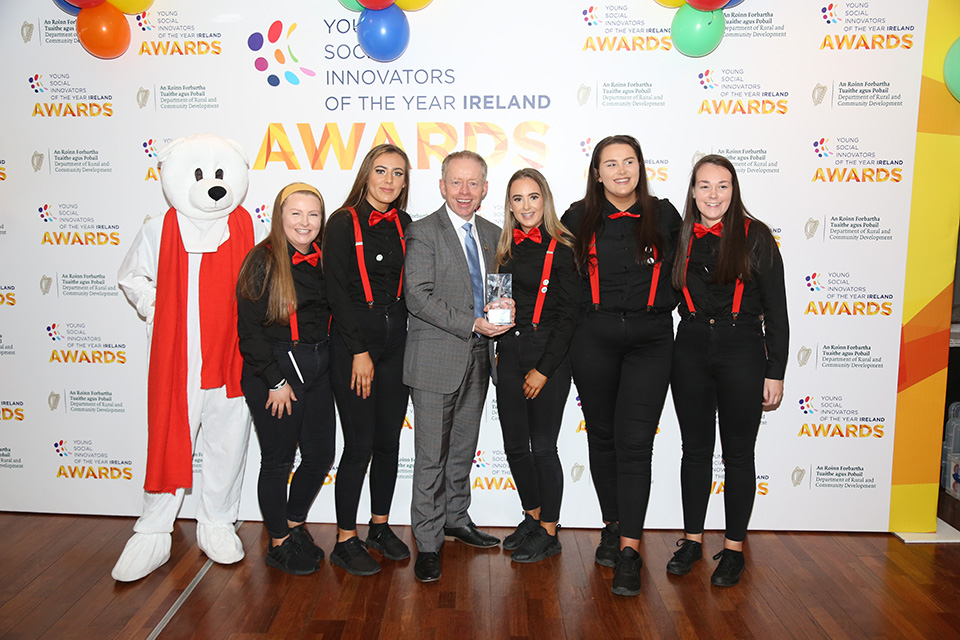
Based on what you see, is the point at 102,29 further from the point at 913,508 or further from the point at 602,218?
the point at 913,508

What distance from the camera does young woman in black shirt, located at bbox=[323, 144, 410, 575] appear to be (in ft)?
9.41

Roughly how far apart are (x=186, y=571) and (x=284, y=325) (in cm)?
122

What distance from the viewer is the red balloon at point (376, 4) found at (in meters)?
3.19

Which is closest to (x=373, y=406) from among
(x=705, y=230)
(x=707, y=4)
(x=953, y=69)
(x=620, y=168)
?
(x=620, y=168)

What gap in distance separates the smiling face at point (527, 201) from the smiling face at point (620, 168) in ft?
0.96

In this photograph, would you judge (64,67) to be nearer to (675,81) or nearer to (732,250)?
(675,81)

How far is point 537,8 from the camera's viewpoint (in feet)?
11.1

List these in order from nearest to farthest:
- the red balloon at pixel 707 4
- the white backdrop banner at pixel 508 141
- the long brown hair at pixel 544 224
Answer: the long brown hair at pixel 544 224 < the red balloon at pixel 707 4 < the white backdrop banner at pixel 508 141

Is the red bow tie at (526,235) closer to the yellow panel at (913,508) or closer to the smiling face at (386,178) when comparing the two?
the smiling face at (386,178)

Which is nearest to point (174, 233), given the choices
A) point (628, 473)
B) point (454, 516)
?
point (454, 516)

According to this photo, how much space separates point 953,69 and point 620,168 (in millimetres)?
1752

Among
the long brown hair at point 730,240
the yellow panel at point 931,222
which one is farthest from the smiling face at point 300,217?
the yellow panel at point 931,222

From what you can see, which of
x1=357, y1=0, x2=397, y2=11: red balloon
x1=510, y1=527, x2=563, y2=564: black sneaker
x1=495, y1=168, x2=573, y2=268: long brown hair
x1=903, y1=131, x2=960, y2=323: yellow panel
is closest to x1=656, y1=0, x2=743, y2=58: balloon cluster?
x1=495, y1=168, x2=573, y2=268: long brown hair

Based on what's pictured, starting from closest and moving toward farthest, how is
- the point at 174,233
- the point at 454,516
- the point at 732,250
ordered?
the point at 732,250 → the point at 174,233 → the point at 454,516
